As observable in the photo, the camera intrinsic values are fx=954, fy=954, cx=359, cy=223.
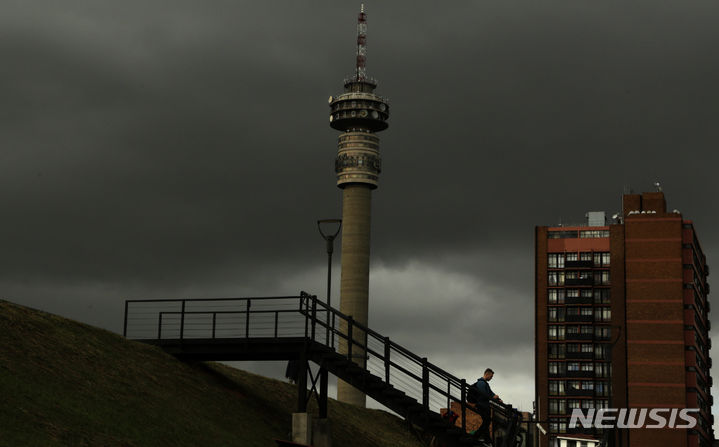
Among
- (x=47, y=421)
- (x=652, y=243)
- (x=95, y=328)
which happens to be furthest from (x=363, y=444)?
(x=652, y=243)

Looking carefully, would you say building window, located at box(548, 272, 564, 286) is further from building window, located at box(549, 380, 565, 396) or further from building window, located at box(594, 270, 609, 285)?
building window, located at box(549, 380, 565, 396)

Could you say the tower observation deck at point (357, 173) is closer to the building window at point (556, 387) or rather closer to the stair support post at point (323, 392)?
the building window at point (556, 387)

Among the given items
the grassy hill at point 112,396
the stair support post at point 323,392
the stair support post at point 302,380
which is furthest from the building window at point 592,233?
the stair support post at point 302,380

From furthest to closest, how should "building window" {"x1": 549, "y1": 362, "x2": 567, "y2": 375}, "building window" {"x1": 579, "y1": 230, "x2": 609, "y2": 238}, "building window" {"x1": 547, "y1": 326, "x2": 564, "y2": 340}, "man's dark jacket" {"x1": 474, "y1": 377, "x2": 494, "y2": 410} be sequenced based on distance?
"building window" {"x1": 579, "y1": 230, "x2": 609, "y2": 238} < "building window" {"x1": 547, "y1": 326, "x2": 564, "y2": 340} < "building window" {"x1": 549, "y1": 362, "x2": 567, "y2": 375} < "man's dark jacket" {"x1": 474, "y1": 377, "x2": 494, "y2": 410}

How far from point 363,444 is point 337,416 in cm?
368

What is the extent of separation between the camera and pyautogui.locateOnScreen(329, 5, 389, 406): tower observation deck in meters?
142

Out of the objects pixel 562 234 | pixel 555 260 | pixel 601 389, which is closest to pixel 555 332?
pixel 601 389

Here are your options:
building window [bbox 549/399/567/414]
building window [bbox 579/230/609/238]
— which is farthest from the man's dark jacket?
building window [bbox 579/230/609/238]

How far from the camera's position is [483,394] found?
24125mm

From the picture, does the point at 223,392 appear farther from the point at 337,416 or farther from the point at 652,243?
the point at 652,243

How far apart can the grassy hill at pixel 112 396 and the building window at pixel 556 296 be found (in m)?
105

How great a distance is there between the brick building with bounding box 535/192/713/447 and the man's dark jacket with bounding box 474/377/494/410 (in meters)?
88.0

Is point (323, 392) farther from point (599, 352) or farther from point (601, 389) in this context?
point (599, 352)

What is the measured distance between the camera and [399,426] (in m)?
48.6
